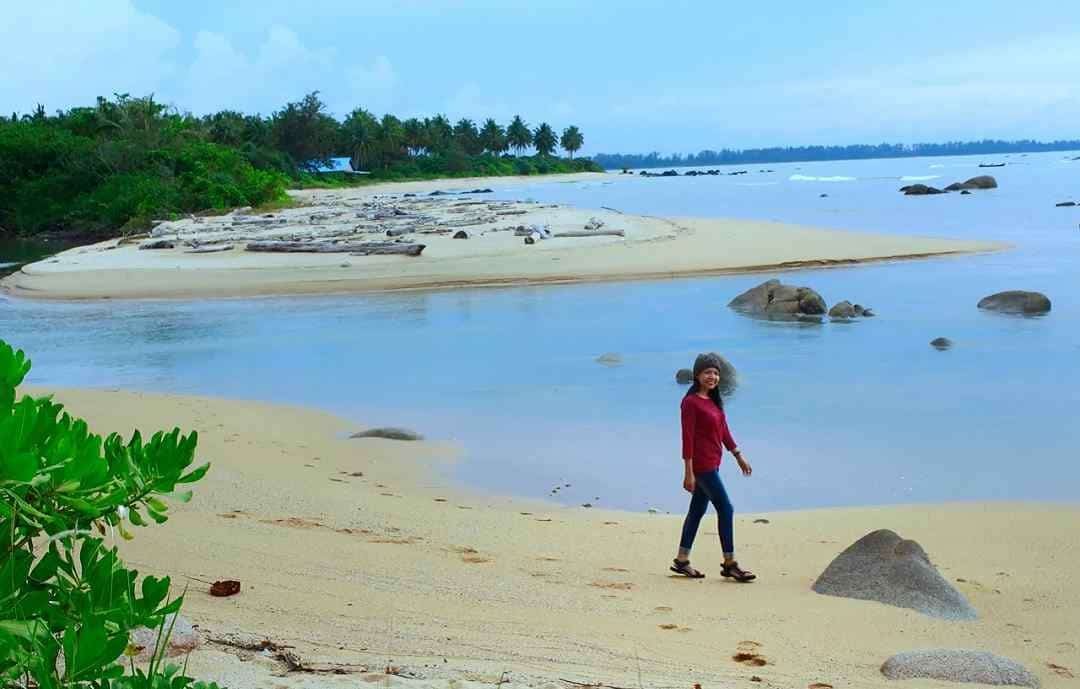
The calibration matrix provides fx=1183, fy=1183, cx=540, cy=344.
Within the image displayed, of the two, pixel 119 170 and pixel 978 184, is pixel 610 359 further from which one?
pixel 978 184

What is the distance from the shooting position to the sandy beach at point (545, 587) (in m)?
4.67

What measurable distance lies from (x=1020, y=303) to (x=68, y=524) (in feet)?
63.6

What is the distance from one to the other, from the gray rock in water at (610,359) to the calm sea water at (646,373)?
0.42 ft

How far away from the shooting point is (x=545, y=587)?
5.98 m

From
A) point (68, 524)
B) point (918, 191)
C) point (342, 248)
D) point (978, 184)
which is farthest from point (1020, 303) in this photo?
point (978, 184)

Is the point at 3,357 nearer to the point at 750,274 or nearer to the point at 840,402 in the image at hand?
the point at 840,402

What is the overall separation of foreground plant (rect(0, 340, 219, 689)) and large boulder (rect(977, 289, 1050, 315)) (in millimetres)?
19061

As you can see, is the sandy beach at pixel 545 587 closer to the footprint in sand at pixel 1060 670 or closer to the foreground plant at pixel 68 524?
the footprint in sand at pixel 1060 670

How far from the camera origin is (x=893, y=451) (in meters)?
10.3

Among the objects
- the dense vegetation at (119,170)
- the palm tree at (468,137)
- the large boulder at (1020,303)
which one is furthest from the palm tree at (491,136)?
the large boulder at (1020,303)

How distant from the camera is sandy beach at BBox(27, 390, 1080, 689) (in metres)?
4.67

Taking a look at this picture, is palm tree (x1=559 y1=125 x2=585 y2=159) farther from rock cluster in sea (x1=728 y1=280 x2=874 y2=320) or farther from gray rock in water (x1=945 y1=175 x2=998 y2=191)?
rock cluster in sea (x1=728 y1=280 x2=874 y2=320)

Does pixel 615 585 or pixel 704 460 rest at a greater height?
pixel 704 460

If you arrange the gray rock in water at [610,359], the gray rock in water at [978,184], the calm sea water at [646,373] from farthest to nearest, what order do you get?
the gray rock in water at [978,184] → the gray rock in water at [610,359] → the calm sea water at [646,373]
